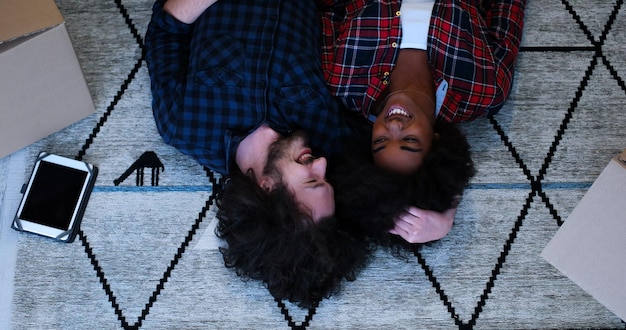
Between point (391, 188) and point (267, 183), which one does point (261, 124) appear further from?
point (391, 188)

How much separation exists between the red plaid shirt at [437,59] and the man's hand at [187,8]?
265mm

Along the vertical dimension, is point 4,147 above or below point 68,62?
below

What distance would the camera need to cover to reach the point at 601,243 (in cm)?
124

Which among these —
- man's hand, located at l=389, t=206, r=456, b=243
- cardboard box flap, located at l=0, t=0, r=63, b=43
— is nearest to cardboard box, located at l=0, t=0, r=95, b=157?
cardboard box flap, located at l=0, t=0, r=63, b=43

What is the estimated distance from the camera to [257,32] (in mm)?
1221

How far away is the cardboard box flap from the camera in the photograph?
1.06 meters

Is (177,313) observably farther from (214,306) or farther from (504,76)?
(504,76)

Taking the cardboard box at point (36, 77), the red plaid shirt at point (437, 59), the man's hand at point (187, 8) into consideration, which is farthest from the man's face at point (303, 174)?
the cardboard box at point (36, 77)

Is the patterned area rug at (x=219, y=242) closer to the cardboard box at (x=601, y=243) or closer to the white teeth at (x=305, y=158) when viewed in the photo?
the cardboard box at (x=601, y=243)

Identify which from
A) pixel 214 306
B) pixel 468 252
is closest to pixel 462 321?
pixel 468 252

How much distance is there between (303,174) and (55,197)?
564 millimetres

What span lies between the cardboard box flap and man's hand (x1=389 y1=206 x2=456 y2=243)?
71 cm

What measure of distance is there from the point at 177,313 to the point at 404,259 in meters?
0.48

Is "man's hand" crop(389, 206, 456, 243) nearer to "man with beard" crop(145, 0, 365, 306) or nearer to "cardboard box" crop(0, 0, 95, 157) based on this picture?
"man with beard" crop(145, 0, 365, 306)
